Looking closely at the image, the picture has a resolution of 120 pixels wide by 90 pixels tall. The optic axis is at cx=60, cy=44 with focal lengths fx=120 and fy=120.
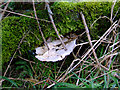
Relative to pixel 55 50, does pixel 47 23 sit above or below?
above

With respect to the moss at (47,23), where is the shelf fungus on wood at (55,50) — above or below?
below

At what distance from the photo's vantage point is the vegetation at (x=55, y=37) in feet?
5.17

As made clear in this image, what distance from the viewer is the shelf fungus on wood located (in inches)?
61.7

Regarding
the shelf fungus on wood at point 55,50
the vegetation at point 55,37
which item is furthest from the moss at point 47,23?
the shelf fungus on wood at point 55,50

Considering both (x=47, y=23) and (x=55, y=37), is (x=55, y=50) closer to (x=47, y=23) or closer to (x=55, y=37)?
(x=55, y=37)

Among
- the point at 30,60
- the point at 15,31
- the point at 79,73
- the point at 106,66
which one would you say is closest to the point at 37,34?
the point at 15,31

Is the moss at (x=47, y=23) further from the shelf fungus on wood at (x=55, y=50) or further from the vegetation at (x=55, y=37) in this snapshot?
the shelf fungus on wood at (x=55, y=50)

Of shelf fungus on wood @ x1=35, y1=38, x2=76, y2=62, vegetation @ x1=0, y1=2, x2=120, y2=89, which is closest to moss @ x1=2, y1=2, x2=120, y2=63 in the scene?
vegetation @ x1=0, y1=2, x2=120, y2=89

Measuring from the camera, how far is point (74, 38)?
1716 mm

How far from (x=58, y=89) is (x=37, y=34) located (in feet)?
2.58

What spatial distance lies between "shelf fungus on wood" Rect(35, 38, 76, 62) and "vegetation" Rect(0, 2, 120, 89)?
0.30ft

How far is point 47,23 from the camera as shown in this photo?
1629 millimetres

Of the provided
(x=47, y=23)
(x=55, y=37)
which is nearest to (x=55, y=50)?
(x=55, y=37)

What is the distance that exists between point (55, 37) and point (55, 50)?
19 centimetres
